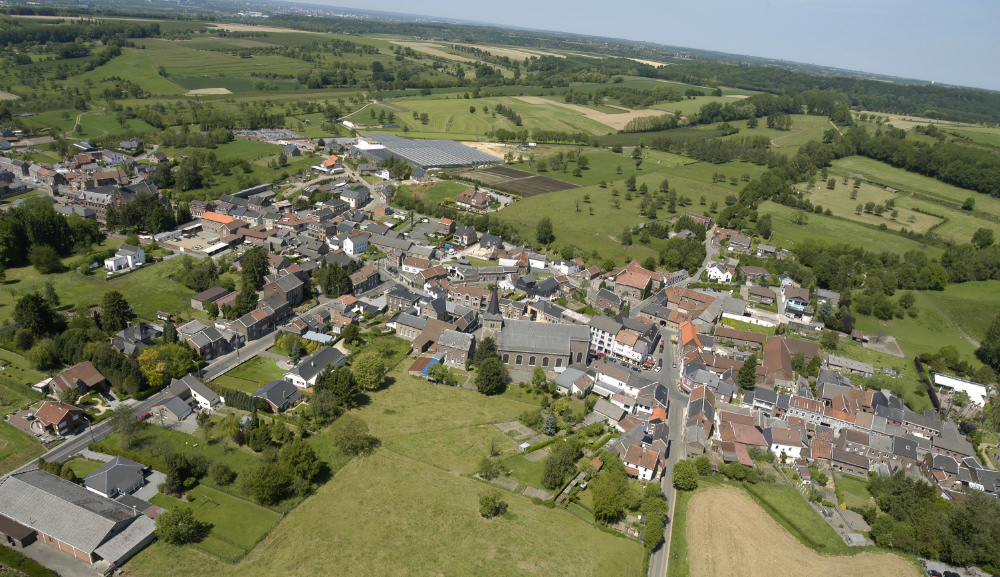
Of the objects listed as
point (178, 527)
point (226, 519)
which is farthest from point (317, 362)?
point (178, 527)

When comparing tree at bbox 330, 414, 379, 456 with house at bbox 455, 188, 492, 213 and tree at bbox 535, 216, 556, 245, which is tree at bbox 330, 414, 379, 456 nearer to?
tree at bbox 535, 216, 556, 245

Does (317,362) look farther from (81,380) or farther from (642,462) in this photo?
(642,462)

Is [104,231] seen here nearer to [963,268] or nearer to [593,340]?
[593,340]

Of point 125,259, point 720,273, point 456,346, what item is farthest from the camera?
point 720,273

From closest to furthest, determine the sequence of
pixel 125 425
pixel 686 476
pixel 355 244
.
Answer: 1. pixel 125 425
2. pixel 686 476
3. pixel 355 244

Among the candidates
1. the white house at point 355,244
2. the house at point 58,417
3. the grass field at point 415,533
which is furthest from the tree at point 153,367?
the white house at point 355,244

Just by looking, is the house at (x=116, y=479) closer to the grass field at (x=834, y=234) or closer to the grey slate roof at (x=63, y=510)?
the grey slate roof at (x=63, y=510)

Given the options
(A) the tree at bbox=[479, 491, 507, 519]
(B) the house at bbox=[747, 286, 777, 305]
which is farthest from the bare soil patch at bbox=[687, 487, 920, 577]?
(B) the house at bbox=[747, 286, 777, 305]

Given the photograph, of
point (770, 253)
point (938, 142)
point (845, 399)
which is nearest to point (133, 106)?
point (770, 253)
